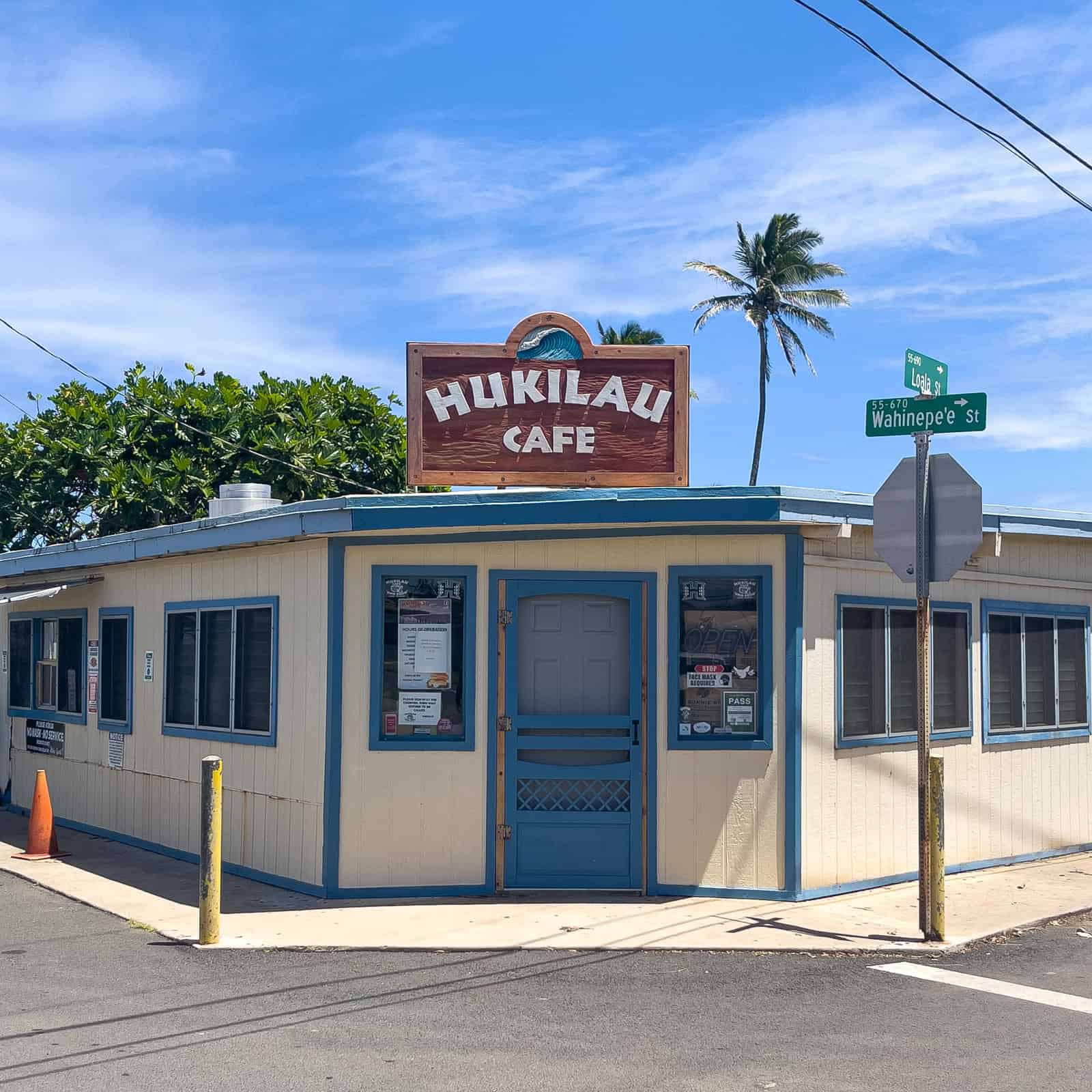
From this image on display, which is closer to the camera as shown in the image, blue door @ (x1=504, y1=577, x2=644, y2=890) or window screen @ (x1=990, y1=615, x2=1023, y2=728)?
blue door @ (x1=504, y1=577, x2=644, y2=890)

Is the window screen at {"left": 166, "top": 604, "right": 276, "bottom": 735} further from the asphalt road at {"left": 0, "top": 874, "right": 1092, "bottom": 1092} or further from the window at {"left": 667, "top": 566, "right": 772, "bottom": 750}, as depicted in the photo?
the window at {"left": 667, "top": 566, "right": 772, "bottom": 750}

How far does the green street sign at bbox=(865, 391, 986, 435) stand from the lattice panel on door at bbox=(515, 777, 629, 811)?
319 cm

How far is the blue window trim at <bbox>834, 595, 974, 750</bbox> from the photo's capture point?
9852 mm

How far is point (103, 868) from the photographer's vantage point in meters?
11.2

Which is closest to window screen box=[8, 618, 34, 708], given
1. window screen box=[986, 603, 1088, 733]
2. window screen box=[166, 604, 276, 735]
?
window screen box=[166, 604, 276, 735]

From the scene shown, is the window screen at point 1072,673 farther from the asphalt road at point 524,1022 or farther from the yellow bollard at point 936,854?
the yellow bollard at point 936,854

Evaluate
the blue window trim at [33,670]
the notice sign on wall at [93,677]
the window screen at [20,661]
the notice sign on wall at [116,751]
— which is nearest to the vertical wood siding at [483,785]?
the notice sign on wall at [116,751]

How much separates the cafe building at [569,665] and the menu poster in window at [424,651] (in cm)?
2

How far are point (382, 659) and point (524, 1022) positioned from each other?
12.1ft

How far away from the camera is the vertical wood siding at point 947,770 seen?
9680 mm

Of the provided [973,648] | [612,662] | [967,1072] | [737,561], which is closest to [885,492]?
[737,561]

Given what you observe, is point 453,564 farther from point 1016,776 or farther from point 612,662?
point 1016,776

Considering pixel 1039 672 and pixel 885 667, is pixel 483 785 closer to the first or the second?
pixel 885 667

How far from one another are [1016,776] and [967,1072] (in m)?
6.17
